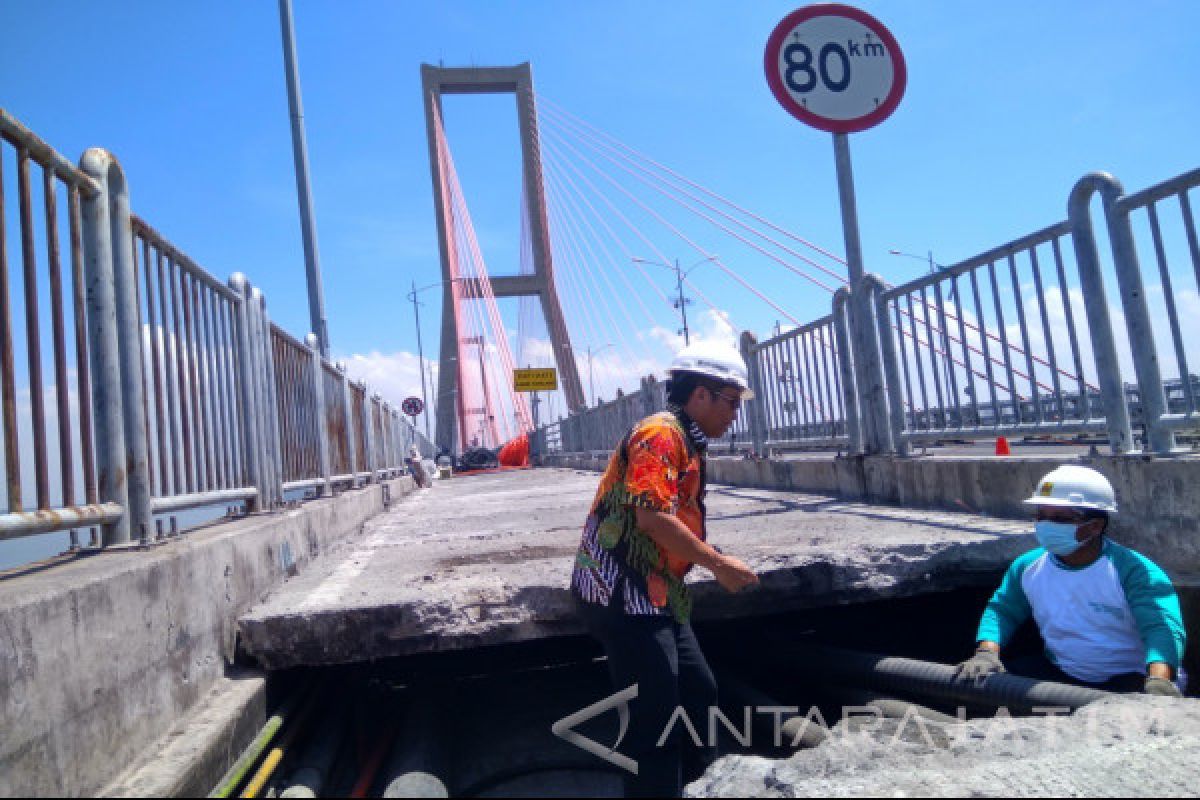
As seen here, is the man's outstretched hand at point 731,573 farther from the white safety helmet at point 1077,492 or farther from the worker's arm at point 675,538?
the white safety helmet at point 1077,492

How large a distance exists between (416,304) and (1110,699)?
4240 centimetres

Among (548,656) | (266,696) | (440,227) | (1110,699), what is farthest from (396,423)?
(440,227)

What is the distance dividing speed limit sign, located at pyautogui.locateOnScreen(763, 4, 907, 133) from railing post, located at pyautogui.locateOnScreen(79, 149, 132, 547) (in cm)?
427

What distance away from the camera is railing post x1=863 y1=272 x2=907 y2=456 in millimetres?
5668

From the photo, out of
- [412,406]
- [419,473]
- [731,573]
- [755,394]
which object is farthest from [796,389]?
[412,406]

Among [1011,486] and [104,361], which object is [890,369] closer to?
[1011,486]

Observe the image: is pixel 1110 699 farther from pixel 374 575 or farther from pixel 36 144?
pixel 36 144

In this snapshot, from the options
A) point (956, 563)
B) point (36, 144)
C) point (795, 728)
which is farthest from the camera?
point (956, 563)

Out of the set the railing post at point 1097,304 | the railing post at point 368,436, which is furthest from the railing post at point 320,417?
the railing post at point 1097,304

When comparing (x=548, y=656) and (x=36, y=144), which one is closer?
(x=36, y=144)

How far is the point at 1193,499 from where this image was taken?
131 inches

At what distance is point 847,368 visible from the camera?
6.23 metres

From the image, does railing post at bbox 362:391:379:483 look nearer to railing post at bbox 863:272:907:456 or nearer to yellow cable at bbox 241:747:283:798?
railing post at bbox 863:272:907:456

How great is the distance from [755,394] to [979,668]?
5050mm
